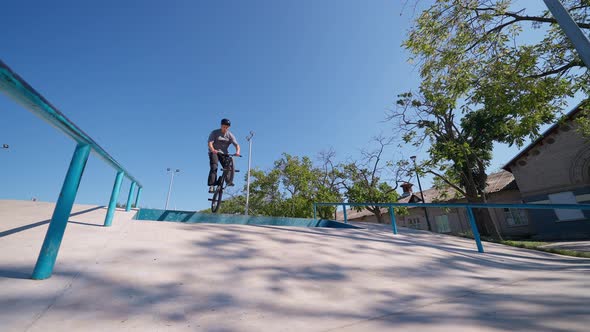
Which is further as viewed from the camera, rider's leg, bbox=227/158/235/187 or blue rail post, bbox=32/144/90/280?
rider's leg, bbox=227/158/235/187

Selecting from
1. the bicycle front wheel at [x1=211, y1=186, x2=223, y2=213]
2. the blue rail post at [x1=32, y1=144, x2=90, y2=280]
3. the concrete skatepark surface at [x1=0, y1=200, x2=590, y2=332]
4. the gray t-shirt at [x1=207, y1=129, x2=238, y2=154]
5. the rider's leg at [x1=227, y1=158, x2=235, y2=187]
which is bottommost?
the concrete skatepark surface at [x1=0, y1=200, x2=590, y2=332]

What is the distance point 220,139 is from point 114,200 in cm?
258

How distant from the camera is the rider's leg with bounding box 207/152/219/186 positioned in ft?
17.0

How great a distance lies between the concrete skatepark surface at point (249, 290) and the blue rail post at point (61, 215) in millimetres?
82

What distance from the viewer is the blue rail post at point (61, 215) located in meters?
1.37

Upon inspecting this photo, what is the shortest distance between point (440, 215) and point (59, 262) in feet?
91.3

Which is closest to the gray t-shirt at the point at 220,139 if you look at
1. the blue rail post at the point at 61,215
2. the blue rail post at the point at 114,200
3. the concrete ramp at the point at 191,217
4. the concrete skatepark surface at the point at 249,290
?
the concrete ramp at the point at 191,217

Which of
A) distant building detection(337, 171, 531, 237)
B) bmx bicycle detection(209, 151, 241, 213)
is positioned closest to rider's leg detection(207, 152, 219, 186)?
bmx bicycle detection(209, 151, 241, 213)

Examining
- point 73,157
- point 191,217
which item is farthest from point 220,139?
point 73,157

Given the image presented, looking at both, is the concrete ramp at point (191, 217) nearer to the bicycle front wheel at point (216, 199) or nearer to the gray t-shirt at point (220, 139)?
the bicycle front wheel at point (216, 199)

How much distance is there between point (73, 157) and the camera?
1.71 metres

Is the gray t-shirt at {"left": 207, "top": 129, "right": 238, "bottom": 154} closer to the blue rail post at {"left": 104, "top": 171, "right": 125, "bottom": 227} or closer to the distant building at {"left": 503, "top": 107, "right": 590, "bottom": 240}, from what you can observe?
the blue rail post at {"left": 104, "top": 171, "right": 125, "bottom": 227}

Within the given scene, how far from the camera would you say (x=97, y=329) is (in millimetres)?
1002

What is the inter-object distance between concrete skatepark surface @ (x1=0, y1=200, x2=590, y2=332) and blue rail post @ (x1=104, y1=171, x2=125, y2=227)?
355 millimetres
